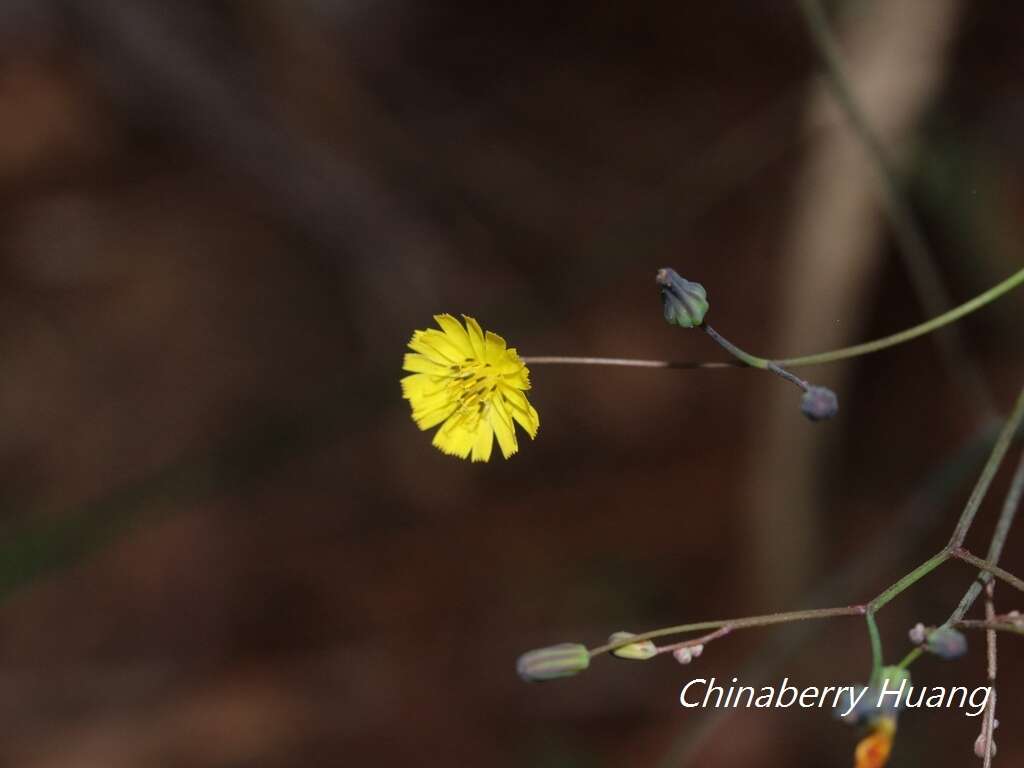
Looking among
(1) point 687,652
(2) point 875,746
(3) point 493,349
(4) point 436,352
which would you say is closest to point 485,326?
(4) point 436,352

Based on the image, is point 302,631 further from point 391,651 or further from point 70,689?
point 70,689

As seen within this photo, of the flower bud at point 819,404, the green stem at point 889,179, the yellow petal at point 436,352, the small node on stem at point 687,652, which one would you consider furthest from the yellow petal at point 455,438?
the green stem at point 889,179

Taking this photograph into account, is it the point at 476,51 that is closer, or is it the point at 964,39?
the point at 964,39

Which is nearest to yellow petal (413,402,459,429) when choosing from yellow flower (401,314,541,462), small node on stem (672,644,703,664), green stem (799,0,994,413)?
yellow flower (401,314,541,462)

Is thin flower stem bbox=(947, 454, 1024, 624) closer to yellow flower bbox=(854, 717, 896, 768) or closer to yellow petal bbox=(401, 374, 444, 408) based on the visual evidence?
Answer: yellow flower bbox=(854, 717, 896, 768)

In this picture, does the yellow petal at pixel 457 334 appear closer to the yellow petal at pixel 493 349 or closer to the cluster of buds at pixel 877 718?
the yellow petal at pixel 493 349

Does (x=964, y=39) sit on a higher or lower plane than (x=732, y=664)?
higher

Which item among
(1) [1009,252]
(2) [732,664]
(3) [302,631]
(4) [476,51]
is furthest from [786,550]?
(4) [476,51]
